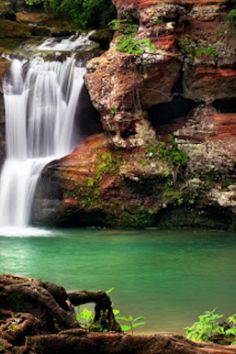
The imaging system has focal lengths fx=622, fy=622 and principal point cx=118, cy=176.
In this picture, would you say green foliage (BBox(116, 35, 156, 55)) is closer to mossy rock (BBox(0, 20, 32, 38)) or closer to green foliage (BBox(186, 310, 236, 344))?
mossy rock (BBox(0, 20, 32, 38))

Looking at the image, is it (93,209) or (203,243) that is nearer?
(203,243)

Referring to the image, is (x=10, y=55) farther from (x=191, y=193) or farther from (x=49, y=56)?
(x=191, y=193)

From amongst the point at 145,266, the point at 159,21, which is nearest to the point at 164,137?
the point at 159,21

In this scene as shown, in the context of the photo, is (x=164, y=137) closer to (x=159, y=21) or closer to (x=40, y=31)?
(x=159, y=21)

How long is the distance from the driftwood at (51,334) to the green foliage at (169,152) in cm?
1446

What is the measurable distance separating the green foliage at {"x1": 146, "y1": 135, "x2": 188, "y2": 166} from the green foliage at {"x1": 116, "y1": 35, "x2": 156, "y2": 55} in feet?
9.50

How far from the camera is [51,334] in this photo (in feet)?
14.6

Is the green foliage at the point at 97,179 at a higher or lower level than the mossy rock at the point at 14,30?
lower

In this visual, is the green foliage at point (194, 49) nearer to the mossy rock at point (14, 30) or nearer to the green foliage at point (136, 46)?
the green foliage at point (136, 46)

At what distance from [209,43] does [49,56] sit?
592cm

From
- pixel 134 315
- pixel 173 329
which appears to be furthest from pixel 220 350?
pixel 134 315

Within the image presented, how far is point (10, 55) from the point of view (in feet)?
74.3

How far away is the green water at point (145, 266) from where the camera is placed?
9.62 m

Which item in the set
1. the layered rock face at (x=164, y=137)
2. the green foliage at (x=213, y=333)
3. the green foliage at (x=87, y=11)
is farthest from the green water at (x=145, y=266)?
the green foliage at (x=87, y=11)
